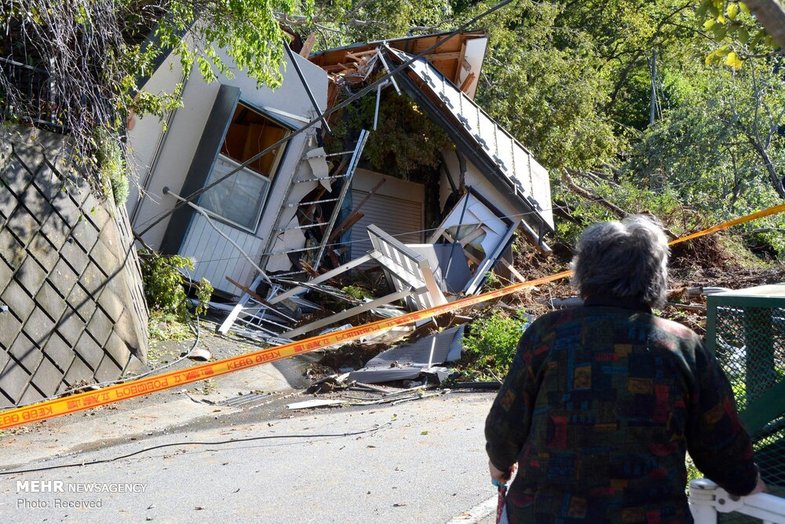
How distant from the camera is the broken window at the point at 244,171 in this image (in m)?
13.7

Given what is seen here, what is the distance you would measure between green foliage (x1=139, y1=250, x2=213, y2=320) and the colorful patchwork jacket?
929 centimetres

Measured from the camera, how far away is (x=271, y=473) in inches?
236

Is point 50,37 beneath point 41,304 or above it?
above

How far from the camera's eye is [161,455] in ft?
22.4

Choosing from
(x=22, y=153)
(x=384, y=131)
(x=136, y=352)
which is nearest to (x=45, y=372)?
(x=136, y=352)

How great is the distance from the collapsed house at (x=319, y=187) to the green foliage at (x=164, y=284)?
0.84 metres

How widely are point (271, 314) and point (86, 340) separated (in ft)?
15.4

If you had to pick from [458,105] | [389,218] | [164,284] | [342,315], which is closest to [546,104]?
[458,105]

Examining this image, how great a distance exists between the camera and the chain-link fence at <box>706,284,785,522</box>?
331 centimetres

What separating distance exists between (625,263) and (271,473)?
12.5 feet

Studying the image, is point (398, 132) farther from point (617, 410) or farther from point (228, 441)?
point (617, 410)

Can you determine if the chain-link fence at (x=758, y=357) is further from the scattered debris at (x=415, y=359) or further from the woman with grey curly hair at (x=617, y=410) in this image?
the scattered debris at (x=415, y=359)

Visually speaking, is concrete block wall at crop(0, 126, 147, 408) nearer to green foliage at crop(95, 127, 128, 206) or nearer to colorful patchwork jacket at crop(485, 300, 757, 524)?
green foliage at crop(95, 127, 128, 206)

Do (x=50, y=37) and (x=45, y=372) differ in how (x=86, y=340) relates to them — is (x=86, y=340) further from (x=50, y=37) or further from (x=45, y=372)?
(x=50, y=37)
